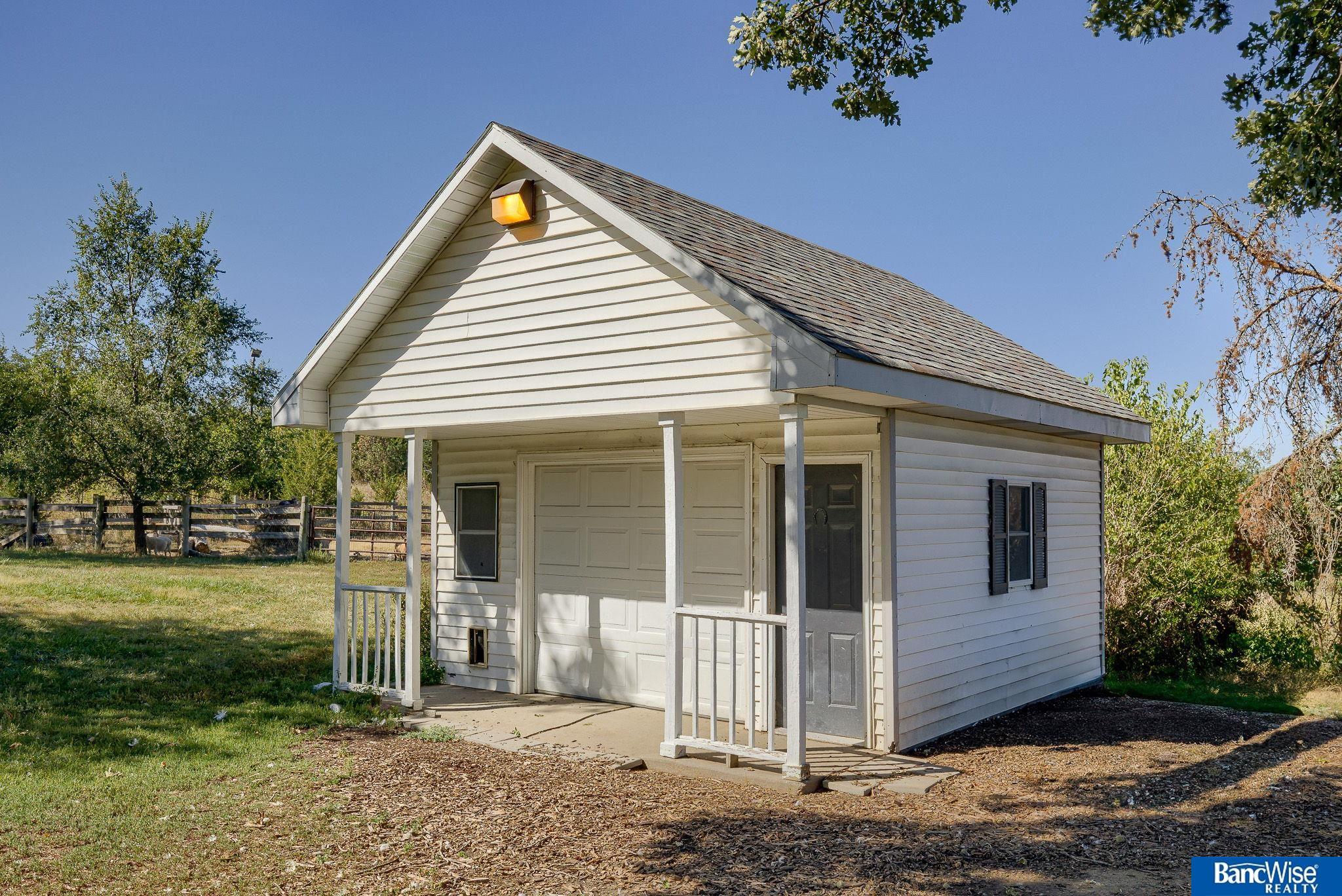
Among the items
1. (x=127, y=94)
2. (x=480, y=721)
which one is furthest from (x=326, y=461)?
(x=480, y=721)

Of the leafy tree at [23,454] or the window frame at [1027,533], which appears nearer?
the window frame at [1027,533]

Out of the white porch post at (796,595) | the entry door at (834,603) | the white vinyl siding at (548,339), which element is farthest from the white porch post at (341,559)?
the white porch post at (796,595)

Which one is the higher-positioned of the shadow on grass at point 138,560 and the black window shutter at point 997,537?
the black window shutter at point 997,537

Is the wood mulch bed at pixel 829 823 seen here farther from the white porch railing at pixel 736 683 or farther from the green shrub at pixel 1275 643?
the green shrub at pixel 1275 643

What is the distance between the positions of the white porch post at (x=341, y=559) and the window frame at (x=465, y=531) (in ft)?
3.77

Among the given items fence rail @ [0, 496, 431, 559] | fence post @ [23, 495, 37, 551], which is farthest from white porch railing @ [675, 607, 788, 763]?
fence post @ [23, 495, 37, 551]

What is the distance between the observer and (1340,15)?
651 cm

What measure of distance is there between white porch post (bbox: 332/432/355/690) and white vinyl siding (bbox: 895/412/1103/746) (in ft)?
18.2

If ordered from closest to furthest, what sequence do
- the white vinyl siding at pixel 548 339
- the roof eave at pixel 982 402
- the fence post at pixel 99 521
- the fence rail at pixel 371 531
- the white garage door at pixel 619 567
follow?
the roof eave at pixel 982 402
the white vinyl siding at pixel 548 339
the white garage door at pixel 619 567
the fence post at pixel 99 521
the fence rail at pixel 371 531

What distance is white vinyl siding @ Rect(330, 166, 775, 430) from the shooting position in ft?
23.8

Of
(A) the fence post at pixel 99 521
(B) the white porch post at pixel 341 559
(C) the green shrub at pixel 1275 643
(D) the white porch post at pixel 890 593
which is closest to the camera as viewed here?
(D) the white porch post at pixel 890 593

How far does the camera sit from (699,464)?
9141 millimetres

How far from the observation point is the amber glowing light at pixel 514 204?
26.9ft

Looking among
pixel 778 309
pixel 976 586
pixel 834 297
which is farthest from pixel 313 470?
pixel 778 309
